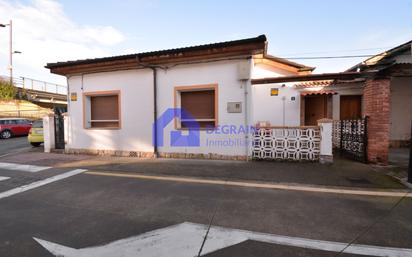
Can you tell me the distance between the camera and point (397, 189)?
4.50 metres

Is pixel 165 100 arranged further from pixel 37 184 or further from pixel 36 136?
pixel 36 136

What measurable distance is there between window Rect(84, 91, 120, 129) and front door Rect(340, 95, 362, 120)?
33.1 feet

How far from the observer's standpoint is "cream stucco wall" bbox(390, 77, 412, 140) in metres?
9.63

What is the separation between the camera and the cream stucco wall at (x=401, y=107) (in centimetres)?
963

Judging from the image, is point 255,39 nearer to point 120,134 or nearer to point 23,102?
point 120,134

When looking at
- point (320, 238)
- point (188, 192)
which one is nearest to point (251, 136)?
point (188, 192)

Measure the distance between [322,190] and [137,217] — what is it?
3.52 meters

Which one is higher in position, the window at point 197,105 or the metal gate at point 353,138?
the window at point 197,105

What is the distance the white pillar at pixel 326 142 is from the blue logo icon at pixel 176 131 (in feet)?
12.5

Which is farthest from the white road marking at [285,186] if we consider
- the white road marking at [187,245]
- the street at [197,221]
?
the white road marking at [187,245]

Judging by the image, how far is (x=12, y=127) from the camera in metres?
17.4

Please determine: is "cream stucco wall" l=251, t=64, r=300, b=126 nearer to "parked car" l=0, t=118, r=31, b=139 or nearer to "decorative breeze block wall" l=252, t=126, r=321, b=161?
"decorative breeze block wall" l=252, t=126, r=321, b=161

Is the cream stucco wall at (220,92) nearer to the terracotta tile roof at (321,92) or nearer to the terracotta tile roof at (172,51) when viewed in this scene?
the terracotta tile roof at (172,51)

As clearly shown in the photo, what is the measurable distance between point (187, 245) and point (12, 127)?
2079 cm
